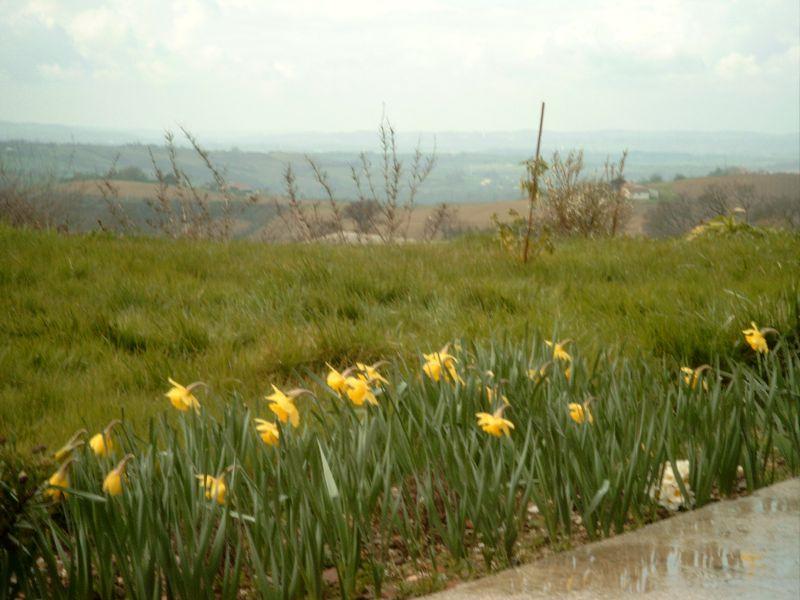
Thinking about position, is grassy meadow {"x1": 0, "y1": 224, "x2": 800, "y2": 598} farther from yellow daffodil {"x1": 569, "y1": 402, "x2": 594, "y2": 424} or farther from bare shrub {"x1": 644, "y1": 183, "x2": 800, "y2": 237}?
bare shrub {"x1": 644, "y1": 183, "x2": 800, "y2": 237}

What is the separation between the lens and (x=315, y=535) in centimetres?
201

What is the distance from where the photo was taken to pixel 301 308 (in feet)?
16.7

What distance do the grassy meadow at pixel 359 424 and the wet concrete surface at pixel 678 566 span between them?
13 centimetres

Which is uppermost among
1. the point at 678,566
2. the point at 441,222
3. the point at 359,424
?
the point at 359,424

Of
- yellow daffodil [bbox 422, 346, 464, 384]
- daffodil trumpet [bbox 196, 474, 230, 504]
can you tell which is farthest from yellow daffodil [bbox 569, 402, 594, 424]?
daffodil trumpet [bbox 196, 474, 230, 504]

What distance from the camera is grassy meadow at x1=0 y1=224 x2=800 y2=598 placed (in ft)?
6.61

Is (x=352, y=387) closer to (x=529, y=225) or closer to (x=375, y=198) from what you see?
(x=529, y=225)

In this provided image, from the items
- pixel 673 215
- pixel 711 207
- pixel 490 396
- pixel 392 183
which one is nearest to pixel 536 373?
pixel 490 396

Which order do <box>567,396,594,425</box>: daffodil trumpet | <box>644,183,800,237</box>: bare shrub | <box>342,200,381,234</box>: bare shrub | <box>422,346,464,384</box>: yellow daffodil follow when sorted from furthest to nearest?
<box>644,183,800,237</box>: bare shrub
<box>342,200,381,234</box>: bare shrub
<box>422,346,464,384</box>: yellow daffodil
<box>567,396,594,425</box>: daffodil trumpet

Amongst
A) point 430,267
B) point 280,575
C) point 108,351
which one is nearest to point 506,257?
point 430,267

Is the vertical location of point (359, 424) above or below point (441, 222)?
above

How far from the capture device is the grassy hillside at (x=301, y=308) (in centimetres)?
404

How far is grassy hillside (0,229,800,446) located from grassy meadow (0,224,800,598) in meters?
0.02

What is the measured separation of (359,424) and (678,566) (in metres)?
0.91
